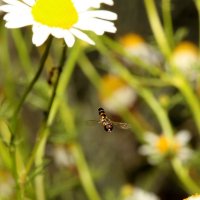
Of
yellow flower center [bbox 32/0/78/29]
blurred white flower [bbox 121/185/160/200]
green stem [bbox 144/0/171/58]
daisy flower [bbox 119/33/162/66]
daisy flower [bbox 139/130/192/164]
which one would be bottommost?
blurred white flower [bbox 121/185/160/200]

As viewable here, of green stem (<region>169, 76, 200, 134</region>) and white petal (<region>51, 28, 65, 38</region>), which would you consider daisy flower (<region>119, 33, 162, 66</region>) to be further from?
white petal (<region>51, 28, 65, 38</region>)

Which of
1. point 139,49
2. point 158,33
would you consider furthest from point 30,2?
point 139,49

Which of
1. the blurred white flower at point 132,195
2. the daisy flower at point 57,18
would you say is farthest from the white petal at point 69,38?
the blurred white flower at point 132,195

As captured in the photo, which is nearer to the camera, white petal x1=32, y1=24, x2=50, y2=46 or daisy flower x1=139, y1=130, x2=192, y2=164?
white petal x1=32, y1=24, x2=50, y2=46

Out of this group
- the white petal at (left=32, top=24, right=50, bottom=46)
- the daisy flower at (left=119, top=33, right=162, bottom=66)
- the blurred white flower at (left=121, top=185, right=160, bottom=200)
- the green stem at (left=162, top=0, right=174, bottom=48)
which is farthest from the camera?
the daisy flower at (left=119, top=33, right=162, bottom=66)

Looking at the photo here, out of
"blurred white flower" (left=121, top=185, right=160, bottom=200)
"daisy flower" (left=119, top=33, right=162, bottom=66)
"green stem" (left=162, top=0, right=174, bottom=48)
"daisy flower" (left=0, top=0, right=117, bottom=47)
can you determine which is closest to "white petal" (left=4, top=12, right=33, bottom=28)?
"daisy flower" (left=0, top=0, right=117, bottom=47)

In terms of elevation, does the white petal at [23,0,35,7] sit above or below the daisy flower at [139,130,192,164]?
above

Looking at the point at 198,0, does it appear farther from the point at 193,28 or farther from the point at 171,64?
the point at 193,28
